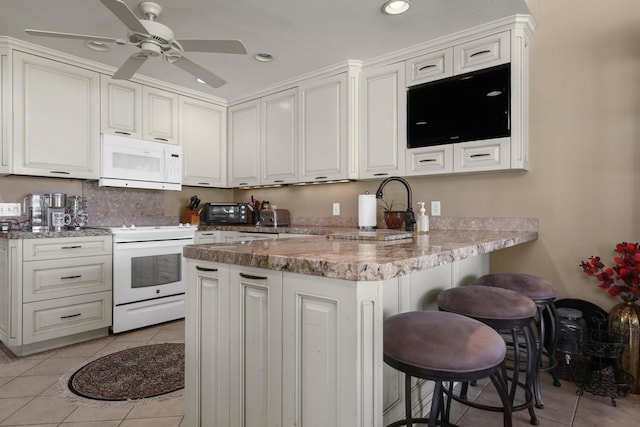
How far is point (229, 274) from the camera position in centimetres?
128

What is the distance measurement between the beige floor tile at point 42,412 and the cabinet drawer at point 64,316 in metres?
0.83

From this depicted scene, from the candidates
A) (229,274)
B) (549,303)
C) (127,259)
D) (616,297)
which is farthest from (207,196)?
(616,297)

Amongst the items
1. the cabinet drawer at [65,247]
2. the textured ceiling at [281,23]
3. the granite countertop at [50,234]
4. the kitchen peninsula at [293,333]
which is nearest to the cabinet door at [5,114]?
the textured ceiling at [281,23]

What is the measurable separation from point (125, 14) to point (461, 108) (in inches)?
85.3

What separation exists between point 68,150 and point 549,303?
3655 mm

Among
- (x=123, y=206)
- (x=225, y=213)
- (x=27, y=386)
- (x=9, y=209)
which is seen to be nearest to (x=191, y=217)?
(x=225, y=213)

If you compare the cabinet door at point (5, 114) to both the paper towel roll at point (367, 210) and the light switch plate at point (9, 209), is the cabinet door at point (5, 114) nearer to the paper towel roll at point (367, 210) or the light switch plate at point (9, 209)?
the light switch plate at point (9, 209)

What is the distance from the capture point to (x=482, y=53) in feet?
8.39

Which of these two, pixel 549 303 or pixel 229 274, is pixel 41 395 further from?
pixel 549 303

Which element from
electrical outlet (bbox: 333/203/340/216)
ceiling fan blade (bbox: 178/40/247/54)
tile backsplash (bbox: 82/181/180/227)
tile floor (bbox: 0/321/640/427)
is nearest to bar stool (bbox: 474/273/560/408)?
tile floor (bbox: 0/321/640/427)

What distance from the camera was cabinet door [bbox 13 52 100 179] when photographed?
2850mm

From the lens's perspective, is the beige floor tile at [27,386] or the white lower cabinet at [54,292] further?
the white lower cabinet at [54,292]

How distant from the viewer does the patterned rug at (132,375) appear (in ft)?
6.76

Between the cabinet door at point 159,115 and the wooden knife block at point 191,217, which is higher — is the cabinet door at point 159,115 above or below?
above
